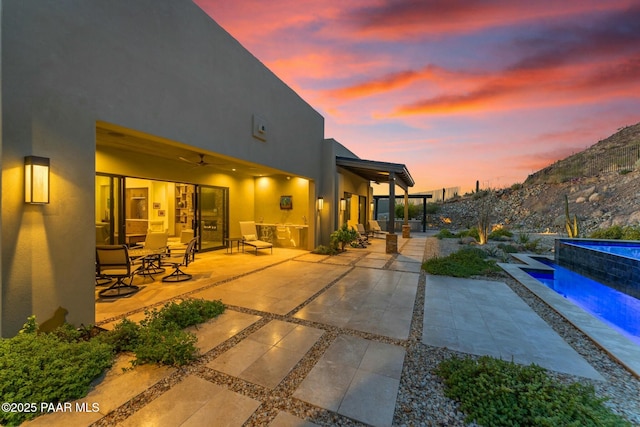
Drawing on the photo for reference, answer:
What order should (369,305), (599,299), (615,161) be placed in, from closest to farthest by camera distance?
(369,305) < (599,299) < (615,161)

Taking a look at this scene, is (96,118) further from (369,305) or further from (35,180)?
(369,305)

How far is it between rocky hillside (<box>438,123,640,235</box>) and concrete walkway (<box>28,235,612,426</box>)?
52.2 ft

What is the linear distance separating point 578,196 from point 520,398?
2492cm

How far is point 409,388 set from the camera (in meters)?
2.36

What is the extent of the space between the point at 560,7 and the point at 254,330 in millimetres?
9493

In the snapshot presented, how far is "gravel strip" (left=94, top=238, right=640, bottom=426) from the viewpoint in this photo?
2.00m

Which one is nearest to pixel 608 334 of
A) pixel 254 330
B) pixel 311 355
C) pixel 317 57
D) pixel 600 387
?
pixel 600 387

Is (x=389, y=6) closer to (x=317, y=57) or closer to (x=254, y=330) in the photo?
(x=317, y=57)

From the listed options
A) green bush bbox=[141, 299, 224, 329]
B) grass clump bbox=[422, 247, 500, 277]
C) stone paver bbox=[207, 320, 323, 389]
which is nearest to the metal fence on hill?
grass clump bbox=[422, 247, 500, 277]

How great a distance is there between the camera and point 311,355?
9.59ft

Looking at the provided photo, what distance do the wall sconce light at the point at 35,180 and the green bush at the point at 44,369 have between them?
1.42 metres

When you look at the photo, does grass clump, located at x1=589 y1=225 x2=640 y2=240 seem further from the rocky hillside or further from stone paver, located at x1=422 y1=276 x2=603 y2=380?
stone paver, located at x1=422 y1=276 x2=603 y2=380

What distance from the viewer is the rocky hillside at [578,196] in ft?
52.9

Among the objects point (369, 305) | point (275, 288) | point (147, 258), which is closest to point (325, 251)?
point (275, 288)
